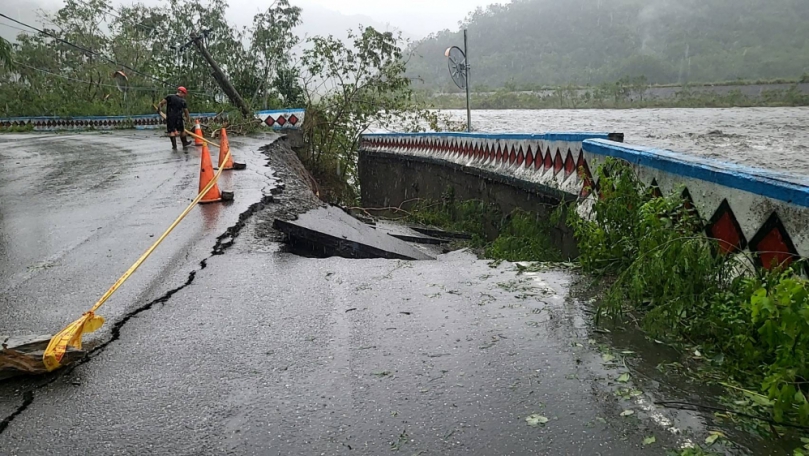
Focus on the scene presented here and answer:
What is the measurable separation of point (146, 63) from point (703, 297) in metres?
37.2

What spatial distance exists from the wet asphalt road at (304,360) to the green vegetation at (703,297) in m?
0.38

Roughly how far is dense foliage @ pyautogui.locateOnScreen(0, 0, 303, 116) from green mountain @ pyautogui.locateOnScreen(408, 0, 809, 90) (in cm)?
3400

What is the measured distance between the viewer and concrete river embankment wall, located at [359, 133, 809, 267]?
2.78 metres

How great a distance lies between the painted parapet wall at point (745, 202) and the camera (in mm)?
2668

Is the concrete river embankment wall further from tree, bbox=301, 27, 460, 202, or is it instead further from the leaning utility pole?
the leaning utility pole

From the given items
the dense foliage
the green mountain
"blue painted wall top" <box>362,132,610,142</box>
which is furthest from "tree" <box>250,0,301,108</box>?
the green mountain

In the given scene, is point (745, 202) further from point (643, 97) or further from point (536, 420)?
point (643, 97)

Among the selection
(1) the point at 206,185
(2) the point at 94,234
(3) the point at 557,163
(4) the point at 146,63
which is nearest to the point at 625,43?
(4) the point at 146,63

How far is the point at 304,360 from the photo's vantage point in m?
3.01

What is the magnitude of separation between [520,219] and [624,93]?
5627 centimetres

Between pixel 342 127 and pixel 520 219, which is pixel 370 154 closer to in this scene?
pixel 342 127

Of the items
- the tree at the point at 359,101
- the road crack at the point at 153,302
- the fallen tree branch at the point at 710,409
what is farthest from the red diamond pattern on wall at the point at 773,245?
the tree at the point at 359,101

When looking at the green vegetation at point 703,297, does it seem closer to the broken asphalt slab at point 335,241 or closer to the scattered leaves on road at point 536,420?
the scattered leaves on road at point 536,420

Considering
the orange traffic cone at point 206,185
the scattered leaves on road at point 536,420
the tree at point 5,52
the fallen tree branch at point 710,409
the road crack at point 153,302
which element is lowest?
the scattered leaves on road at point 536,420
